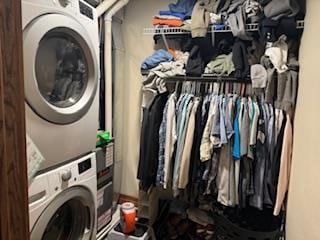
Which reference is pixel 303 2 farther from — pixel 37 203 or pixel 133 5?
pixel 37 203

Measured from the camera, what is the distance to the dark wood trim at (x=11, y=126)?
1.88 ft

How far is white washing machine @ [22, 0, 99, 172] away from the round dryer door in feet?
0.65

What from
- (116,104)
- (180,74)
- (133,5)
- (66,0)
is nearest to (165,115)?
(180,74)

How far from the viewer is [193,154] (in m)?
1.92

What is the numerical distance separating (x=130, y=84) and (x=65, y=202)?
1.44 m

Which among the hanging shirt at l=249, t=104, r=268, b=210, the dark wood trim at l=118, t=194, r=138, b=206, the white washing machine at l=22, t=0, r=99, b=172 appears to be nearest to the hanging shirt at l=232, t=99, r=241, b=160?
the hanging shirt at l=249, t=104, r=268, b=210

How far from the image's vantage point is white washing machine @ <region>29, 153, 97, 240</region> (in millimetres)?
1204

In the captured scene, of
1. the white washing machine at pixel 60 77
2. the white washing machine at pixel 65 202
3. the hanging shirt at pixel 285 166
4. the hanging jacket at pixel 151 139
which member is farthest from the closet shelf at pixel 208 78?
the white washing machine at pixel 65 202

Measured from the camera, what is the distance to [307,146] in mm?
1267

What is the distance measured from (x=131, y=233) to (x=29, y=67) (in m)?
1.43

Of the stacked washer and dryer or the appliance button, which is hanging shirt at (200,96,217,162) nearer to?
the stacked washer and dryer

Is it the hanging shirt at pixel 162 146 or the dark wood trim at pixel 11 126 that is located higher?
the dark wood trim at pixel 11 126

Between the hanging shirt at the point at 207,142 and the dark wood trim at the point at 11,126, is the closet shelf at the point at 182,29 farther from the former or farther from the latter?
the dark wood trim at the point at 11,126

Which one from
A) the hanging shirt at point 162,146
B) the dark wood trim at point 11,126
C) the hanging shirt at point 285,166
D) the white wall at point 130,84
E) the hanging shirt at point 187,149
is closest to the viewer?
the dark wood trim at point 11,126
